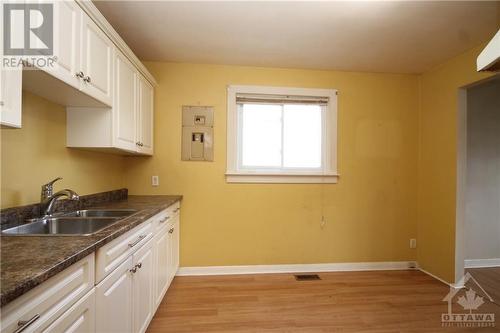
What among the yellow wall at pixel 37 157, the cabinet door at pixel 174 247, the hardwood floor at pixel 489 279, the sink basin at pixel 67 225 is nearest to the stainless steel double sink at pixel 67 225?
the sink basin at pixel 67 225

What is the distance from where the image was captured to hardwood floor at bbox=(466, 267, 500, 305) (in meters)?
2.46

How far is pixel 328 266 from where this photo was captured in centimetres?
299

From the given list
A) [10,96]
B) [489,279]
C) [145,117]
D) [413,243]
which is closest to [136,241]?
[10,96]

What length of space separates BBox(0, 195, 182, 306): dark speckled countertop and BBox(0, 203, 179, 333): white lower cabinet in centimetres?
5

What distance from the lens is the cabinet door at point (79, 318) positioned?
2.78ft

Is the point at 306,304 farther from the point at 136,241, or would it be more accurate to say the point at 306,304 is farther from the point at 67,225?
the point at 67,225

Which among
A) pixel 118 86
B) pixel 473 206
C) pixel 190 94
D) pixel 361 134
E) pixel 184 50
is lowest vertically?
pixel 473 206

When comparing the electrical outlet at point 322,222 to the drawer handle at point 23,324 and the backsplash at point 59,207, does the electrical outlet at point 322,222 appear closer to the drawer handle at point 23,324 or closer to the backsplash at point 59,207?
the backsplash at point 59,207

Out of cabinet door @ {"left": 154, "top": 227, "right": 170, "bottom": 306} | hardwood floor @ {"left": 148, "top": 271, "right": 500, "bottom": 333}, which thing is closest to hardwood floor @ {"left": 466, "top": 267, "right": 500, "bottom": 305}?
hardwood floor @ {"left": 148, "top": 271, "right": 500, "bottom": 333}

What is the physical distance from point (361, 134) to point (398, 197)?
0.93 m

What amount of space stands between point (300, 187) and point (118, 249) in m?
2.15

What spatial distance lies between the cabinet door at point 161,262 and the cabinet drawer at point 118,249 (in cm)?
31

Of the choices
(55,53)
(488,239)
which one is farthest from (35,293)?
(488,239)

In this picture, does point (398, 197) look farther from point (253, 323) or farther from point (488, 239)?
point (253, 323)
